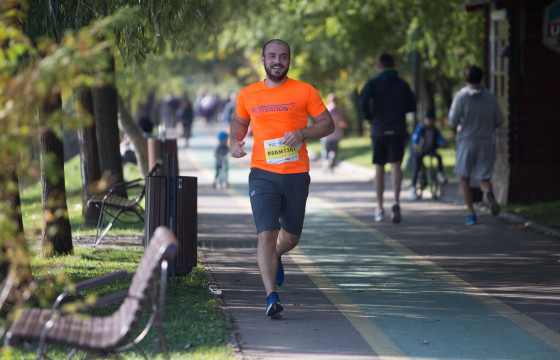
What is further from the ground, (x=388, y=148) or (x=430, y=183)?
(x=388, y=148)

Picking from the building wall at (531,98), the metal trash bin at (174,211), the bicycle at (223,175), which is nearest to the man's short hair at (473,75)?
the building wall at (531,98)

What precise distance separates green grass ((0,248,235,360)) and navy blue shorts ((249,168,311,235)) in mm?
758

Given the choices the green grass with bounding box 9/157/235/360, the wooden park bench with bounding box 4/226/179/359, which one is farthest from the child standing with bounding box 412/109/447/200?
the wooden park bench with bounding box 4/226/179/359

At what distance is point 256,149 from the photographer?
7188 mm

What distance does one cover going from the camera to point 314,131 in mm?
7105

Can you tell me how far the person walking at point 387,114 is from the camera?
12.9 m

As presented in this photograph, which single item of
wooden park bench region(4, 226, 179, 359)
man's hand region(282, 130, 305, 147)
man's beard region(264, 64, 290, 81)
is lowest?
wooden park bench region(4, 226, 179, 359)

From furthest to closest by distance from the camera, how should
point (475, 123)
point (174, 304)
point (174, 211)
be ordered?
point (475, 123)
point (174, 211)
point (174, 304)

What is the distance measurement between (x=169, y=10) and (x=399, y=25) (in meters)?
18.1

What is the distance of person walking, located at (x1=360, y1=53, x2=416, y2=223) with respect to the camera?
12.9 meters

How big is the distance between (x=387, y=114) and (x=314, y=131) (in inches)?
236

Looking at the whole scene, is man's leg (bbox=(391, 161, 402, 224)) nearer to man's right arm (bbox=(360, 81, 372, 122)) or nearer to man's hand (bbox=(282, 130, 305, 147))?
man's right arm (bbox=(360, 81, 372, 122))

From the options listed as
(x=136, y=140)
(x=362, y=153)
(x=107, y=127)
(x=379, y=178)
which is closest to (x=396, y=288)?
(x=379, y=178)

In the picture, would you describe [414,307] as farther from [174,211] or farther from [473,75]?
[473,75]
